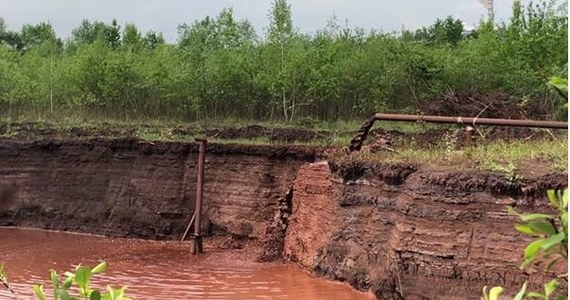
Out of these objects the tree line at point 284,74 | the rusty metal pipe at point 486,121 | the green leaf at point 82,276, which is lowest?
the green leaf at point 82,276

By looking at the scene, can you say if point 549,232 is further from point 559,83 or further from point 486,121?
point 486,121

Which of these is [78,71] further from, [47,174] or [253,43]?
[47,174]

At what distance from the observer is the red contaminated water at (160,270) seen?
12438 mm

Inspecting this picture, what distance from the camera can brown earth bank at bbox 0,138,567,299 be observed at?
9305mm

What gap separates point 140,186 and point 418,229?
11.1 m

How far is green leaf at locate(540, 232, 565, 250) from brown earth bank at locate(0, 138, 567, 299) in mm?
7170

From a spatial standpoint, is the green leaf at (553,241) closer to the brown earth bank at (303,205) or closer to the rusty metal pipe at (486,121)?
the brown earth bank at (303,205)

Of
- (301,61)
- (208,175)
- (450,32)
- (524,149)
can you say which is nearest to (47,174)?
(208,175)

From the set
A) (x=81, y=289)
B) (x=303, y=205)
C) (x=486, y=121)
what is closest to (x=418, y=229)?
(x=486, y=121)

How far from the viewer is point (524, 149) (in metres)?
10.4

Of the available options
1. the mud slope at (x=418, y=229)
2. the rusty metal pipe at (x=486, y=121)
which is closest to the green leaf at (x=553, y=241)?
the mud slope at (x=418, y=229)

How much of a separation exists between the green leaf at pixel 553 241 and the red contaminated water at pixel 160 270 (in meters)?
10.1

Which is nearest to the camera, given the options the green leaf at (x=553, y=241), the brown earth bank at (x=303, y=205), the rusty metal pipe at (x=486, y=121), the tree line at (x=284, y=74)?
the green leaf at (x=553, y=241)

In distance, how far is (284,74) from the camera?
26.0 metres
